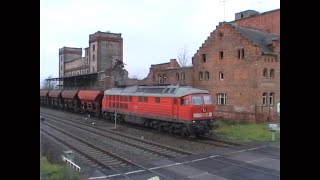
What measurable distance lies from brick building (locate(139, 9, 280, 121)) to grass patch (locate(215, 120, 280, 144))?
624mm

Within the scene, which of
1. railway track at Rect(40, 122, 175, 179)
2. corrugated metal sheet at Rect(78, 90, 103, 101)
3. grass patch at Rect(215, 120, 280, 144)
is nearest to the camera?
railway track at Rect(40, 122, 175, 179)

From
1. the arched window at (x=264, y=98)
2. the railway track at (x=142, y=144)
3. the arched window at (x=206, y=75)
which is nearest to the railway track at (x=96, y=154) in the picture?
the railway track at (x=142, y=144)

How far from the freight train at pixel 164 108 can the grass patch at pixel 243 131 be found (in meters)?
0.91

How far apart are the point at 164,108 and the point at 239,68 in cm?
533

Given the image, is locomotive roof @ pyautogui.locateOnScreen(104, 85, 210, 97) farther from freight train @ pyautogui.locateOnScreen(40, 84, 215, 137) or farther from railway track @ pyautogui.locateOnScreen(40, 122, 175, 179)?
railway track @ pyautogui.locateOnScreen(40, 122, 175, 179)

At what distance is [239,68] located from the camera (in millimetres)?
15828

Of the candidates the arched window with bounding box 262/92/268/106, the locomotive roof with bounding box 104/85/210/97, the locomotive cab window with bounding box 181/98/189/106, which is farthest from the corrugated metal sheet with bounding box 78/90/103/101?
the arched window with bounding box 262/92/268/106

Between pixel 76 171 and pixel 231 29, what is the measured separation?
1167cm

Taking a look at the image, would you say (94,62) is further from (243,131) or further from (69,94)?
(243,131)

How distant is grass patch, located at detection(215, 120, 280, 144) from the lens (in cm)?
1102

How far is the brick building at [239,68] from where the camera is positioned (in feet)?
47.6

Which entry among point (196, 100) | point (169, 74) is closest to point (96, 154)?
point (196, 100)
